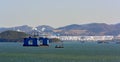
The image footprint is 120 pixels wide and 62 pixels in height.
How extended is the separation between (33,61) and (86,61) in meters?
6.88

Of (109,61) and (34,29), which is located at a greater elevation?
(34,29)

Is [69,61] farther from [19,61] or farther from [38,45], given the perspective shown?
[38,45]

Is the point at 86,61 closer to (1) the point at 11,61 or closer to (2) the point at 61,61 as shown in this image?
(2) the point at 61,61

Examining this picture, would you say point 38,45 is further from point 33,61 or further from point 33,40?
point 33,61

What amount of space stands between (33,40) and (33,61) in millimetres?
95711

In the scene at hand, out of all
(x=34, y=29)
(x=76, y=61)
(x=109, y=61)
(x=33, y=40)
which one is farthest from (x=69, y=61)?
(x=34, y=29)

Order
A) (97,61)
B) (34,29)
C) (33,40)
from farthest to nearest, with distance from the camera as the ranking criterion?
(34,29) < (33,40) < (97,61)

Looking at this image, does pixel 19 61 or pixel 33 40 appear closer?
pixel 19 61

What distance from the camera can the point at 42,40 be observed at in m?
161

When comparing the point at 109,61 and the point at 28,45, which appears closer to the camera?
the point at 109,61

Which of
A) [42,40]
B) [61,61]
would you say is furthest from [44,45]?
[61,61]

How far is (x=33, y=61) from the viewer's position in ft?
204

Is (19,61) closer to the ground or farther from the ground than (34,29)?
closer to the ground

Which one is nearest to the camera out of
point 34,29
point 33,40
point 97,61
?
point 97,61
